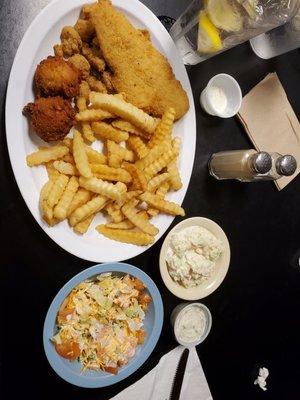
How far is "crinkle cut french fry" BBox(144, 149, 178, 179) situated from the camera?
1.82 m

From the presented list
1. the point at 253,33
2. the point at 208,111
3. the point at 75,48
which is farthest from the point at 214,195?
the point at 75,48

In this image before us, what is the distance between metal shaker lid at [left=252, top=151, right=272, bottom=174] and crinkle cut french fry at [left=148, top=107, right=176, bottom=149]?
378 mm

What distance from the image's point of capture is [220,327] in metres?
2.28

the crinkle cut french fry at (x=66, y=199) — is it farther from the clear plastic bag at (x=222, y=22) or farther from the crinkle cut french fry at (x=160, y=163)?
the clear plastic bag at (x=222, y=22)

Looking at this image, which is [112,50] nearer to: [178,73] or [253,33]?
[178,73]

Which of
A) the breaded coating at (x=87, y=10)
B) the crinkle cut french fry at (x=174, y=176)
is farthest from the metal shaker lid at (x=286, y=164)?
the breaded coating at (x=87, y=10)

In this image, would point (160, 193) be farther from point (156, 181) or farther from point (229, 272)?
point (229, 272)

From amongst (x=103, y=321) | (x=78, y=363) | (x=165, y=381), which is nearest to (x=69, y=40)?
(x=103, y=321)

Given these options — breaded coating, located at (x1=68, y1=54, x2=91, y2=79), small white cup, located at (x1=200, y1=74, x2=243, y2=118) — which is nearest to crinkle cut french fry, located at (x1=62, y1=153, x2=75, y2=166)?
breaded coating, located at (x1=68, y1=54, x2=91, y2=79)

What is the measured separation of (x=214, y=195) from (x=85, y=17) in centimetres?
98

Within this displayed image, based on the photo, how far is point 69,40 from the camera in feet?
5.76

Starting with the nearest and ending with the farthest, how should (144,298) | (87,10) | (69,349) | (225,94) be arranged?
(87,10)
(69,349)
(144,298)
(225,94)

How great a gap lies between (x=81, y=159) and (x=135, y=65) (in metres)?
0.45

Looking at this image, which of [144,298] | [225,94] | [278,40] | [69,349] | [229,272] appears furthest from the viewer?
[229,272]
